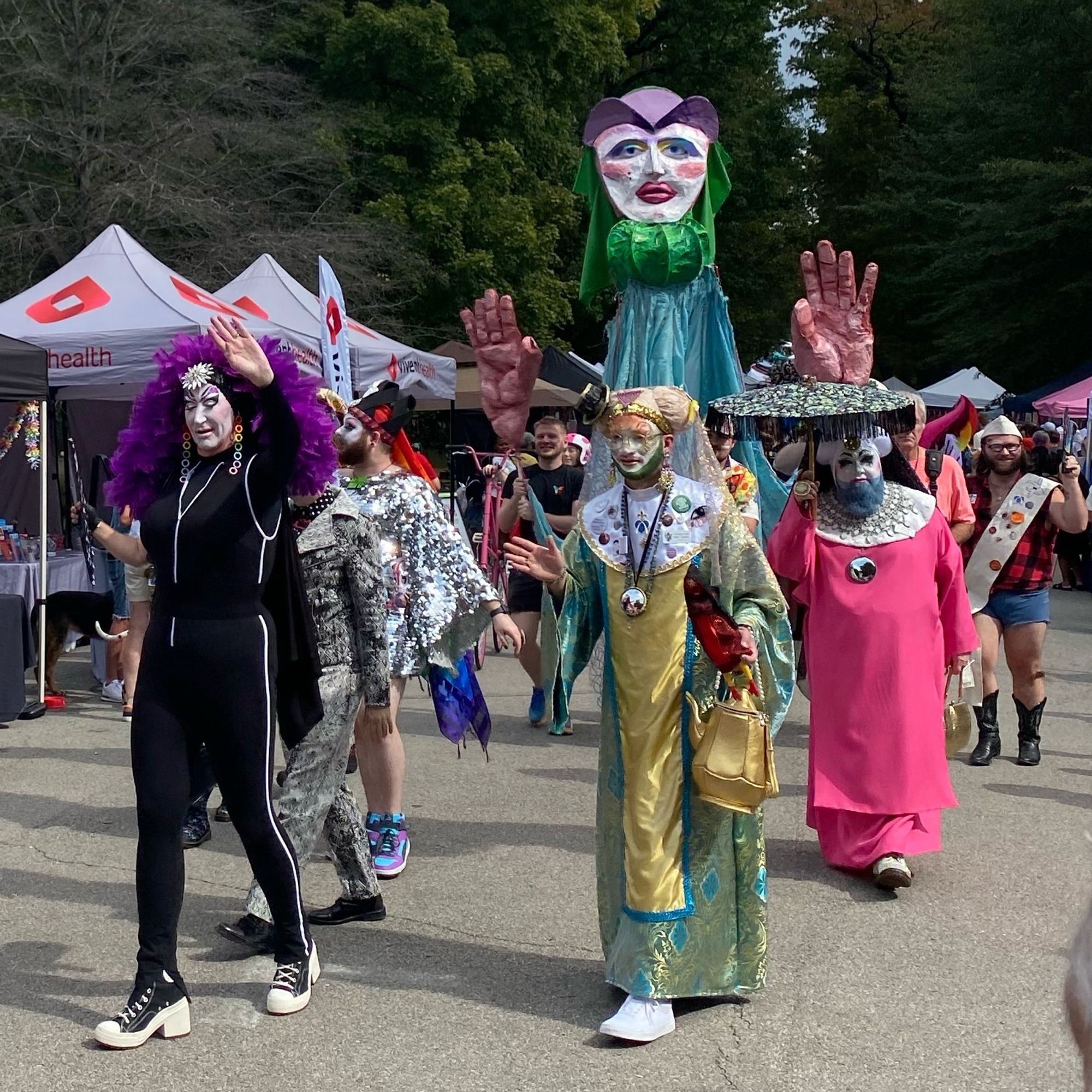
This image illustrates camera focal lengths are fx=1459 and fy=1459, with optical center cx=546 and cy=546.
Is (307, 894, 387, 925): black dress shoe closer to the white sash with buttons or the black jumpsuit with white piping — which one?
the black jumpsuit with white piping

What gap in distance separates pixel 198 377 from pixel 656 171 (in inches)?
135

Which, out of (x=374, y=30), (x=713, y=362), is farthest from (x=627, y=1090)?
(x=374, y=30)

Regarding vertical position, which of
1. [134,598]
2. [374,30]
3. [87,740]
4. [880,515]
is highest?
[374,30]

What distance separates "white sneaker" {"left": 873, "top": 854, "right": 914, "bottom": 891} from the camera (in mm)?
5113

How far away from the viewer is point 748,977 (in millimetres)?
3996

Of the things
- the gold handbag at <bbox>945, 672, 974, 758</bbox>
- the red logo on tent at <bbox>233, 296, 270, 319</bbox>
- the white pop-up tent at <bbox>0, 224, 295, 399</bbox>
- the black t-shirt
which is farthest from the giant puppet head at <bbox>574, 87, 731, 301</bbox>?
the red logo on tent at <bbox>233, 296, 270, 319</bbox>

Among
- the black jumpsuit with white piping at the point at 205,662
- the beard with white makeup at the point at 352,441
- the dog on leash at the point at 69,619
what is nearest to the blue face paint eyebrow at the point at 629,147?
the beard with white makeup at the point at 352,441

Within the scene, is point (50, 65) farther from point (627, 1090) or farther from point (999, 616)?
point (627, 1090)

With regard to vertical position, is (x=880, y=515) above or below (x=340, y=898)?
above

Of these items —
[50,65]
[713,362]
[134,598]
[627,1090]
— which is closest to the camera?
[627,1090]

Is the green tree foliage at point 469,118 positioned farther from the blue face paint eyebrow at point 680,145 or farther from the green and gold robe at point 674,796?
the green and gold robe at point 674,796

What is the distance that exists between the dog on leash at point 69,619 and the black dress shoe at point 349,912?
4630mm

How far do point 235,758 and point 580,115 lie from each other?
89.1 feet

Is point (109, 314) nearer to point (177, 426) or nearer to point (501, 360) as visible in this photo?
point (501, 360)
